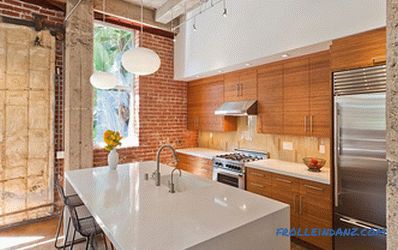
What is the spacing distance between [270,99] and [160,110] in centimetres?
229

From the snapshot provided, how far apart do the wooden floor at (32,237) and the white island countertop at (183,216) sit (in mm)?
1323

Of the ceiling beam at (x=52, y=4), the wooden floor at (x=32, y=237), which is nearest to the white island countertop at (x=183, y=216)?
the wooden floor at (x=32, y=237)

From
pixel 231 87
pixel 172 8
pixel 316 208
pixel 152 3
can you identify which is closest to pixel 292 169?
pixel 316 208

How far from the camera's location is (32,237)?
9.77 ft

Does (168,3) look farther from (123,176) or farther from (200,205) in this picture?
(200,205)

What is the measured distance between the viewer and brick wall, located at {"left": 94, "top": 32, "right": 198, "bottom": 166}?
450 centimetres

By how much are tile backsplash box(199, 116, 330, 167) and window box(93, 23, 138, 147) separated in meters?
1.71

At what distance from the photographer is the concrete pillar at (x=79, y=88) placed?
3518 mm

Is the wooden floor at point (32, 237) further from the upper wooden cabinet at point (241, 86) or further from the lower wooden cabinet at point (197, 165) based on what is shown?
the upper wooden cabinet at point (241, 86)

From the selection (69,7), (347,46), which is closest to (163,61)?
(69,7)

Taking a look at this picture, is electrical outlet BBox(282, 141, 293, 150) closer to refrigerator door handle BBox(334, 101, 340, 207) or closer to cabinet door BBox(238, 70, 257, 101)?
cabinet door BBox(238, 70, 257, 101)

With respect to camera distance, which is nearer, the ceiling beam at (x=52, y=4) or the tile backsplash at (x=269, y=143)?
the tile backsplash at (x=269, y=143)

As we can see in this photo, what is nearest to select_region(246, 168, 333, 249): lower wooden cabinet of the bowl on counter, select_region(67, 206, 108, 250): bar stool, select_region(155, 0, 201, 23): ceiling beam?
the bowl on counter

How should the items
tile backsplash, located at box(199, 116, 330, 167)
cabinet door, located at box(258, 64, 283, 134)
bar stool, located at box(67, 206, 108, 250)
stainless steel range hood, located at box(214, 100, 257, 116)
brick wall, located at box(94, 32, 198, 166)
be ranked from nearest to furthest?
bar stool, located at box(67, 206, 108, 250)
tile backsplash, located at box(199, 116, 330, 167)
cabinet door, located at box(258, 64, 283, 134)
stainless steel range hood, located at box(214, 100, 257, 116)
brick wall, located at box(94, 32, 198, 166)
